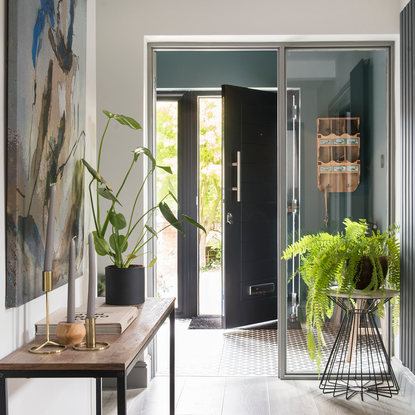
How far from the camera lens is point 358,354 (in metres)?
2.50

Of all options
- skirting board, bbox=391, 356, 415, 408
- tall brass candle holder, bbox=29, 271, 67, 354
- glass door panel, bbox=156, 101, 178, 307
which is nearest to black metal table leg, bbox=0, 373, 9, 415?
tall brass candle holder, bbox=29, 271, 67, 354

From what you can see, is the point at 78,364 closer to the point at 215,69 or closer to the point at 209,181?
the point at 209,181

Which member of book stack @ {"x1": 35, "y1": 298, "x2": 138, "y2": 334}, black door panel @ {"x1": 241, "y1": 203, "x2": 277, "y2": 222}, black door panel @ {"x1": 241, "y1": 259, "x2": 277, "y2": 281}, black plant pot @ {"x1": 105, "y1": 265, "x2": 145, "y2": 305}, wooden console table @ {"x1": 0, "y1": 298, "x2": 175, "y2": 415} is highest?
black door panel @ {"x1": 241, "y1": 203, "x2": 277, "y2": 222}

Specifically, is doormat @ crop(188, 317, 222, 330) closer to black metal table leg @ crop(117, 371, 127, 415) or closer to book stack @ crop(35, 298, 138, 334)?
book stack @ crop(35, 298, 138, 334)

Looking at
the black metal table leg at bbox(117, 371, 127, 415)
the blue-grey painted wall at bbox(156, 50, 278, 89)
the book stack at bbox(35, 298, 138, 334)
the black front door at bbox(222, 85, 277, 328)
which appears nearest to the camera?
the black metal table leg at bbox(117, 371, 127, 415)

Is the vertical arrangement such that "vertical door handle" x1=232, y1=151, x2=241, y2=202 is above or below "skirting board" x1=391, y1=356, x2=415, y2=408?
above

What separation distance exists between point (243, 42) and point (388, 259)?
5.13 ft

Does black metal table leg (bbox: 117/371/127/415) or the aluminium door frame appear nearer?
black metal table leg (bbox: 117/371/127/415)

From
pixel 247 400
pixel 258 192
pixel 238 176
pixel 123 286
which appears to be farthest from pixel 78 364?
pixel 258 192

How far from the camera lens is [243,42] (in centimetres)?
259

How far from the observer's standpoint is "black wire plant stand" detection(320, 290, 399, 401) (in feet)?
7.60

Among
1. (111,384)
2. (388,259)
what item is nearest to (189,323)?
(111,384)

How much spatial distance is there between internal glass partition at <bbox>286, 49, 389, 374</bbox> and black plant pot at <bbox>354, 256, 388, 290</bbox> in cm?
39

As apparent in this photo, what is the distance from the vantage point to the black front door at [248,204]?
3.57 m
